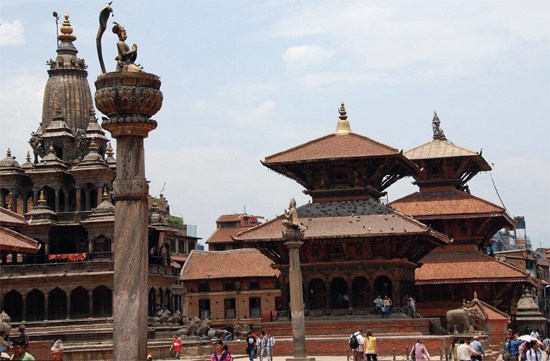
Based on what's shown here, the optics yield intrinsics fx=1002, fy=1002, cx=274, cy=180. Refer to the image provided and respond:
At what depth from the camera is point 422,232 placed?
173 ft

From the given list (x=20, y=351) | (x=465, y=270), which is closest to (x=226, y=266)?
(x=465, y=270)

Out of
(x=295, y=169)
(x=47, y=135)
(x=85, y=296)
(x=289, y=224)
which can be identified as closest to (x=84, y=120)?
(x=47, y=135)

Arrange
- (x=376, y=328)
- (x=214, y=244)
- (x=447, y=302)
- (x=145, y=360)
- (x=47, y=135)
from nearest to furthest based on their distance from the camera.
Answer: (x=145, y=360) < (x=376, y=328) < (x=447, y=302) < (x=47, y=135) < (x=214, y=244)

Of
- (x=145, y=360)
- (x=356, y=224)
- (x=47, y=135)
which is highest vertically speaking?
(x=47, y=135)

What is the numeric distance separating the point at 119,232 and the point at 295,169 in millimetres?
36487

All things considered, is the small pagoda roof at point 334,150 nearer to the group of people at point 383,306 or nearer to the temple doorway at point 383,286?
the temple doorway at point 383,286

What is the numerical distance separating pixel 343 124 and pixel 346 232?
935cm

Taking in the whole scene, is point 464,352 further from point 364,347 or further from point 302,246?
point 302,246

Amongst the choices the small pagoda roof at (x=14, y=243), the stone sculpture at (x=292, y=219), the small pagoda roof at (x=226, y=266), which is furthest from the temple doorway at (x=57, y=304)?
the stone sculpture at (x=292, y=219)

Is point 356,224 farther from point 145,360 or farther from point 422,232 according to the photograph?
point 145,360

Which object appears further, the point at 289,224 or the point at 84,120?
the point at 84,120

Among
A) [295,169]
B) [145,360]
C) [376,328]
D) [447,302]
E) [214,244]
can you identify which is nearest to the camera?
[145,360]

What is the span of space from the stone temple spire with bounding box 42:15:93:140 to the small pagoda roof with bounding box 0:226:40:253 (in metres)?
41.9

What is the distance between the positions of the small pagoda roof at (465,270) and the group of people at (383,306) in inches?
416
